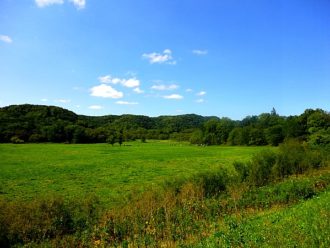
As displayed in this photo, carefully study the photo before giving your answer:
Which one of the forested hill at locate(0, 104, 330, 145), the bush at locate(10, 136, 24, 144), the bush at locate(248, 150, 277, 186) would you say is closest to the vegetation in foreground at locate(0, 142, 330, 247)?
the bush at locate(248, 150, 277, 186)

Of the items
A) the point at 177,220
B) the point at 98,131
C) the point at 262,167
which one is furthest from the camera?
the point at 98,131

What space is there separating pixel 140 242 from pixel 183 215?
351cm

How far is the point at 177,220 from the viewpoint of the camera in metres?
15.6

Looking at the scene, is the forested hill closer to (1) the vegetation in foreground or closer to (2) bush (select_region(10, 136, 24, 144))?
(2) bush (select_region(10, 136, 24, 144))

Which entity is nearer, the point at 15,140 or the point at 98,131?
the point at 15,140

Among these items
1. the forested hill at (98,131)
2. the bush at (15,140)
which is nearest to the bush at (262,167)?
the forested hill at (98,131)

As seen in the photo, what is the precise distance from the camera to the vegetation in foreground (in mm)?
12250

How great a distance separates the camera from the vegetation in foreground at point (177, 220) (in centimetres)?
1225

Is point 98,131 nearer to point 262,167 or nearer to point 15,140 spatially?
point 15,140

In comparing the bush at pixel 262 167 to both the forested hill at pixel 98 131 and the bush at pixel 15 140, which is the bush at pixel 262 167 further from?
the bush at pixel 15 140

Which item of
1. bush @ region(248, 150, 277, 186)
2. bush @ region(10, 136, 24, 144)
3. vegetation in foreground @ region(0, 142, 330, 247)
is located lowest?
vegetation in foreground @ region(0, 142, 330, 247)

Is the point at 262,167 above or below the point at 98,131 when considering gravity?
below

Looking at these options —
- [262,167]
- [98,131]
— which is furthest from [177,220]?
[98,131]

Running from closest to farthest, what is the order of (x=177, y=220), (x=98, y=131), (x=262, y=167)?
(x=177, y=220), (x=262, y=167), (x=98, y=131)
